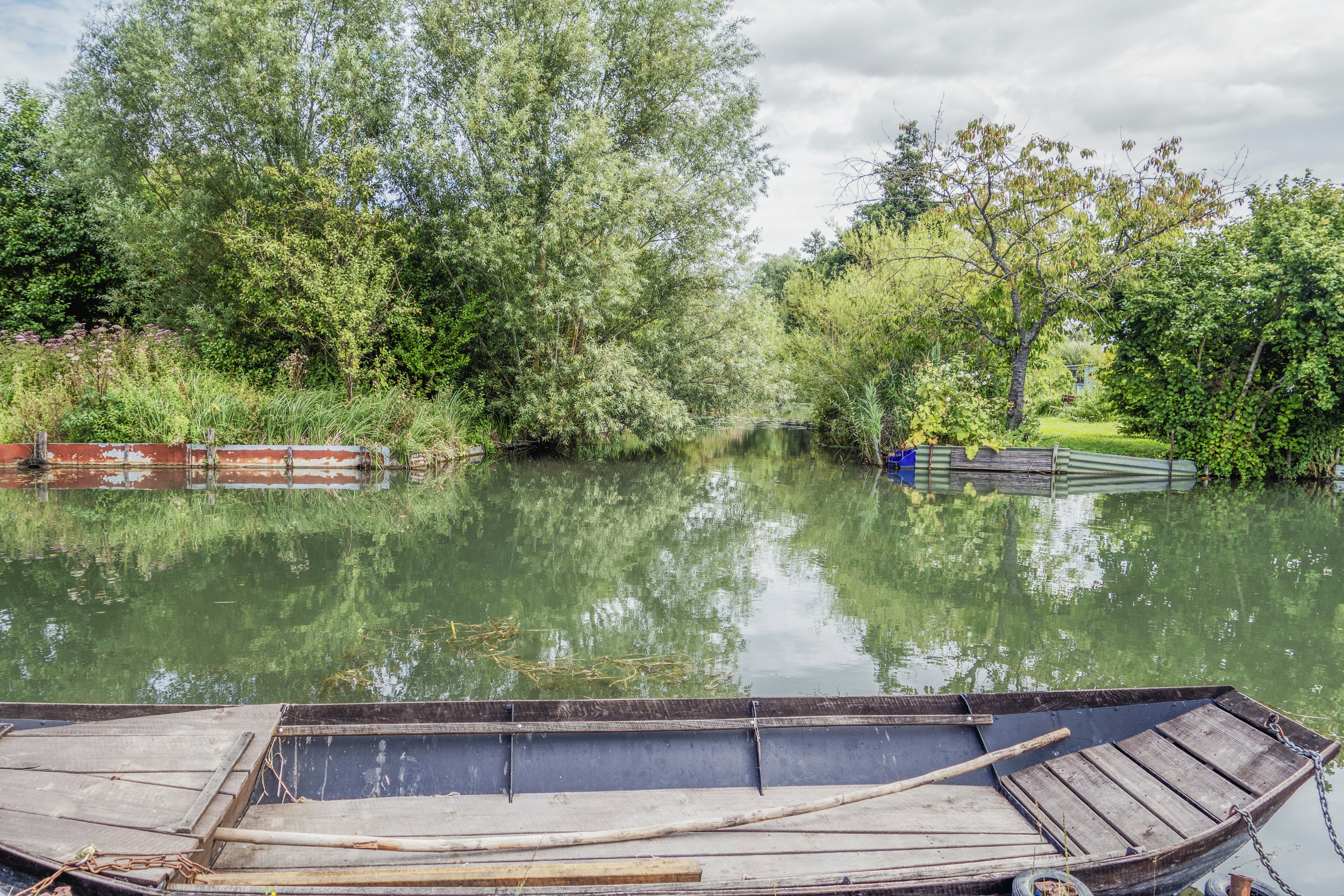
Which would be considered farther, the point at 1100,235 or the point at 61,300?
the point at 61,300

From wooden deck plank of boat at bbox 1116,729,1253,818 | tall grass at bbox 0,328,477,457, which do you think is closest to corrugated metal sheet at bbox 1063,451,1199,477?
tall grass at bbox 0,328,477,457

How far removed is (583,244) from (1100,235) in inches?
455

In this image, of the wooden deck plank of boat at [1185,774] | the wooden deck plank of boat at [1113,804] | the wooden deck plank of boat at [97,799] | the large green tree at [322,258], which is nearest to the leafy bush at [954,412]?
the large green tree at [322,258]

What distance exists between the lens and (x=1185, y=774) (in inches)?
140

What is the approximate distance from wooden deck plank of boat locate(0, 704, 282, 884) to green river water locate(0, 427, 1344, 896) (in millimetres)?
1523

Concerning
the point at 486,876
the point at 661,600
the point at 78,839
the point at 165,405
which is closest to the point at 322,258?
the point at 165,405

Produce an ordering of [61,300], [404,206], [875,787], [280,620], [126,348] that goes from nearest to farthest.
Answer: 1. [875,787]
2. [280,620]
3. [126,348]
4. [404,206]
5. [61,300]

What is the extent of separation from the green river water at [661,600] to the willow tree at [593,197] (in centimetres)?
642

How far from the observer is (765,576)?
826cm

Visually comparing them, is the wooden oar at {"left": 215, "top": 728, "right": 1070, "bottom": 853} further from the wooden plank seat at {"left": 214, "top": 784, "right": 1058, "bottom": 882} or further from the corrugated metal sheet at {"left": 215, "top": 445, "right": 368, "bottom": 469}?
the corrugated metal sheet at {"left": 215, "top": 445, "right": 368, "bottom": 469}

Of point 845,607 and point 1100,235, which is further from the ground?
point 1100,235

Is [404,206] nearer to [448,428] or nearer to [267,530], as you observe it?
[448,428]

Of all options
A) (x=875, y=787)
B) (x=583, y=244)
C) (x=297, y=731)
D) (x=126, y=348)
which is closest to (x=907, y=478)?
(x=583, y=244)

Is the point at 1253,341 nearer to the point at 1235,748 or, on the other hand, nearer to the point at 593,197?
the point at 593,197
